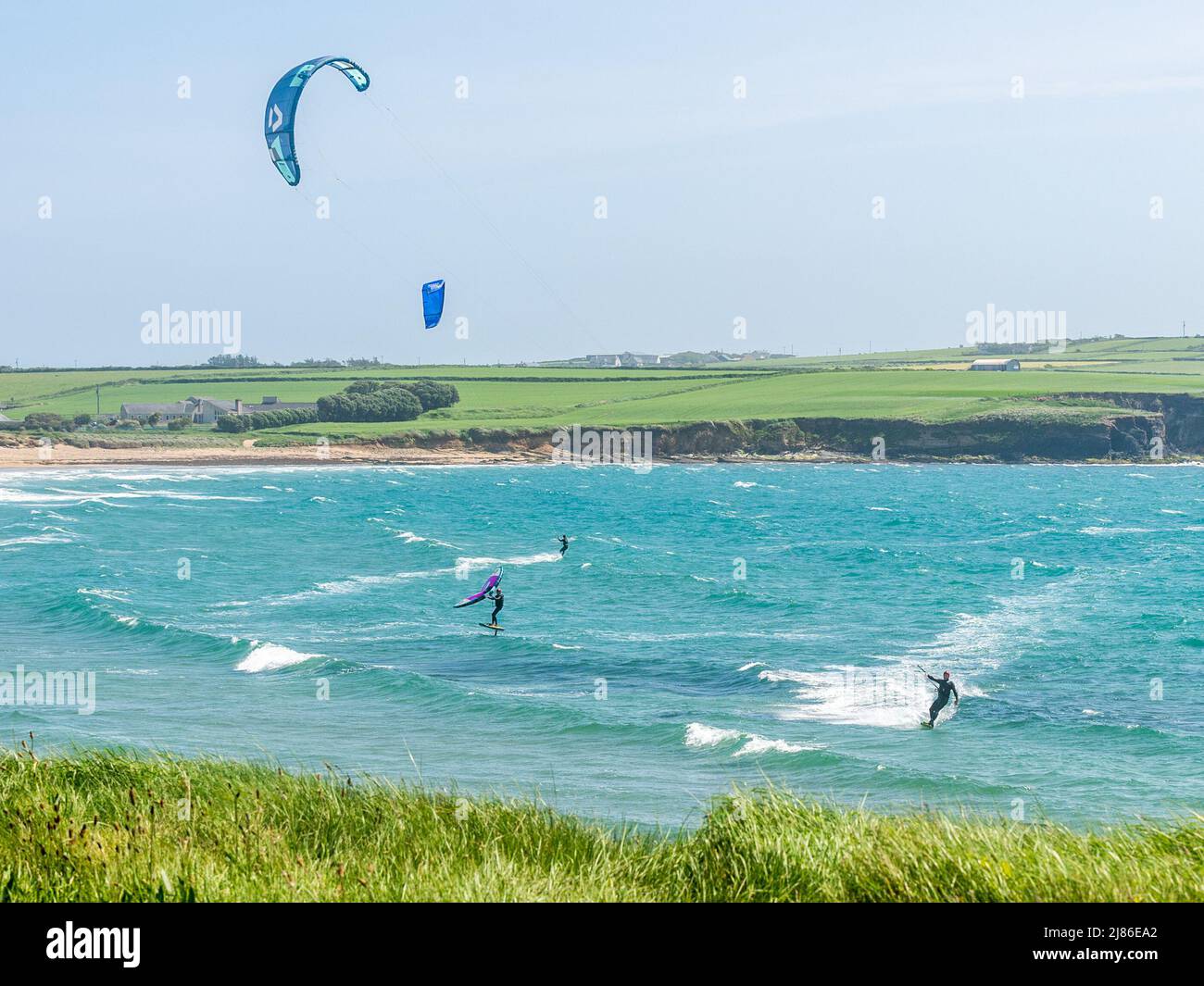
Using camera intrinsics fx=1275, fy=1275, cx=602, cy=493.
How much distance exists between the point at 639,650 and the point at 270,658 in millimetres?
9485

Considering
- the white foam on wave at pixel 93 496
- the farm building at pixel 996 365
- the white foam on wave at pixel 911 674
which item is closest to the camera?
the white foam on wave at pixel 911 674

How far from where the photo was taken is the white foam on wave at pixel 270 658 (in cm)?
3078

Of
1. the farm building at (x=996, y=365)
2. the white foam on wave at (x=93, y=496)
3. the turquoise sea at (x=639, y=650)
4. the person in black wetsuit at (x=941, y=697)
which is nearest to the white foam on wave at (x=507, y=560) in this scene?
the turquoise sea at (x=639, y=650)

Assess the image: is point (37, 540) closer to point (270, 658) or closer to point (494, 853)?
point (270, 658)

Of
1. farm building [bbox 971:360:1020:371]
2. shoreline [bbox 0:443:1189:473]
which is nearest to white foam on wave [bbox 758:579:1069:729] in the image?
shoreline [bbox 0:443:1189:473]

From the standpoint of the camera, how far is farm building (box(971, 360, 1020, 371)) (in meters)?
184

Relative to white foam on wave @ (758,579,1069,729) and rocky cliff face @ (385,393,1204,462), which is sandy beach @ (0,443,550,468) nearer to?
rocky cliff face @ (385,393,1204,462)

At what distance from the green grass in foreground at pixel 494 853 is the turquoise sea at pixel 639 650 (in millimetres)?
5915

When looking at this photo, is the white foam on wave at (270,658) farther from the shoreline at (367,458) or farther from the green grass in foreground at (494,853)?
the shoreline at (367,458)

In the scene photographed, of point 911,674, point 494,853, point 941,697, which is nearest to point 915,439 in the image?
point 911,674

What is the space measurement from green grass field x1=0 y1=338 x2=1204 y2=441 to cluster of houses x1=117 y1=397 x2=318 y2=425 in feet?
18.5

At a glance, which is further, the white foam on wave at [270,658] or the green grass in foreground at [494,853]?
the white foam on wave at [270,658]
